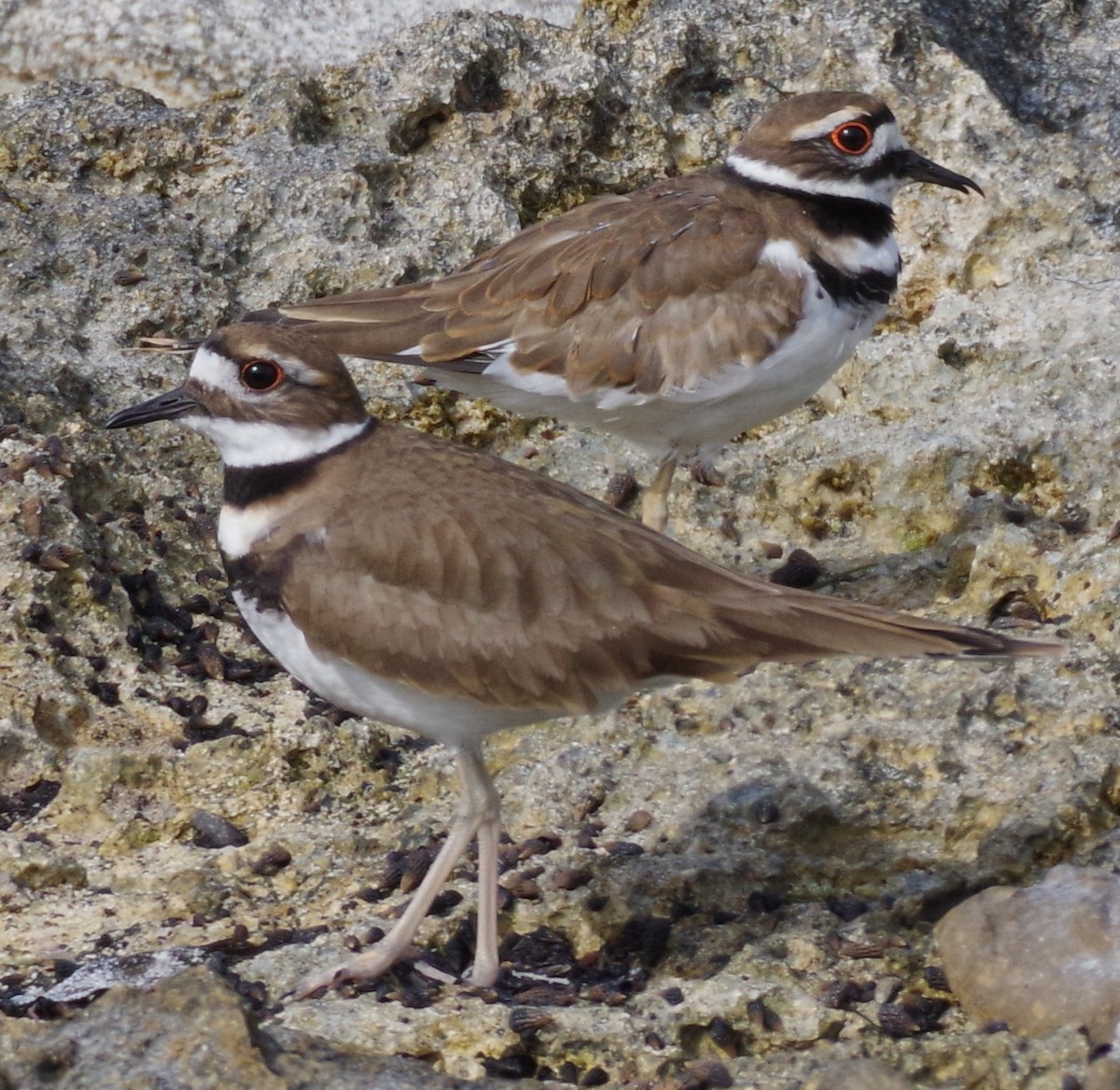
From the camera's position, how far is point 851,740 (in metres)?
5.43

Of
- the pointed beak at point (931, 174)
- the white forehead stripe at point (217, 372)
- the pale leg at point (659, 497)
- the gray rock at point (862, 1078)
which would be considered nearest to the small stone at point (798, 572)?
the pale leg at point (659, 497)

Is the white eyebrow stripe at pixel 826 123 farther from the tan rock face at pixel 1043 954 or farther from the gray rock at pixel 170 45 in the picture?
the tan rock face at pixel 1043 954

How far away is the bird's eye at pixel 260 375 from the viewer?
16.0 ft

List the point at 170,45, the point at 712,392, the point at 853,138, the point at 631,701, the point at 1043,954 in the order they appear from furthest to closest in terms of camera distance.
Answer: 1. the point at 170,45
2. the point at 853,138
3. the point at 712,392
4. the point at 631,701
5. the point at 1043,954

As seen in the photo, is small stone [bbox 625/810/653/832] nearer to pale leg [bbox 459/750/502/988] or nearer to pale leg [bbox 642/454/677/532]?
pale leg [bbox 459/750/502/988]

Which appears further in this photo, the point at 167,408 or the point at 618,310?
the point at 618,310

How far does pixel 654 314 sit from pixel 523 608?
2119 millimetres

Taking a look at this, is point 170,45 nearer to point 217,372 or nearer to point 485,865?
point 217,372

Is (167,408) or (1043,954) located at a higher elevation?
(167,408)

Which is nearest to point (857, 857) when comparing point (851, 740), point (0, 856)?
point (851, 740)

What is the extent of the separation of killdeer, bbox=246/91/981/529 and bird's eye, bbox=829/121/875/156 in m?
0.25

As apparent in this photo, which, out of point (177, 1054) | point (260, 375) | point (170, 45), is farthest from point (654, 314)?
point (170, 45)

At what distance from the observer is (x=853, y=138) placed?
6777mm

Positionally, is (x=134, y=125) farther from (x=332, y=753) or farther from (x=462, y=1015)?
(x=462, y=1015)
